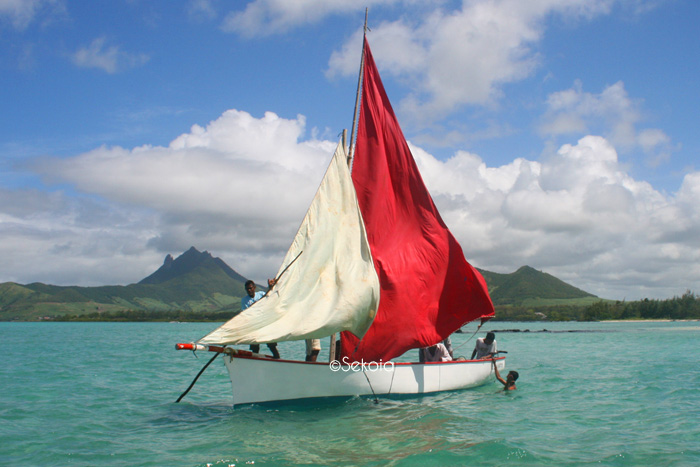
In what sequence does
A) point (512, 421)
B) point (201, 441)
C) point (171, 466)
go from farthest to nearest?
point (512, 421) < point (201, 441) < point (171, 466)

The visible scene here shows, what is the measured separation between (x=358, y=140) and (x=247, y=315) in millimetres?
7341

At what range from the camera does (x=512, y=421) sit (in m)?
15.3

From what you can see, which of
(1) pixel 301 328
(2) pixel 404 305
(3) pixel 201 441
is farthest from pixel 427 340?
(3) pixel 201 441

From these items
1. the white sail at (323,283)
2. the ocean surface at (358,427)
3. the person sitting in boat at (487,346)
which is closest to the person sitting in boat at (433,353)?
the ocean surface at (358,427)

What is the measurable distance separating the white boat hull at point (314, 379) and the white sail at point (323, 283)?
1.22 metres

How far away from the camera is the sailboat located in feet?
48.6

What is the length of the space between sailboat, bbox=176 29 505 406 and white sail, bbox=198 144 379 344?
3cm

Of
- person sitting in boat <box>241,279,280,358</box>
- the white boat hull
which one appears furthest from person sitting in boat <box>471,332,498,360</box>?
person sitting in boat <box>241,279,280,358</box>

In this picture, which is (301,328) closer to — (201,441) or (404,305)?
(201,441)

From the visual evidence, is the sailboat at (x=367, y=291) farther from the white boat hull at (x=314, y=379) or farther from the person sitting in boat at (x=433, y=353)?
the person sitting in boat at (x=433, y=353)

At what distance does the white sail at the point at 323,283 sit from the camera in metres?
14.2

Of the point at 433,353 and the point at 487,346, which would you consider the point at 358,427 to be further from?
the point at 487,346

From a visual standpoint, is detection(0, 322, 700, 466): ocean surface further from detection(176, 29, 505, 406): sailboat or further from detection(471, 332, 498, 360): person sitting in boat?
detection(471, 332, 498, 360): person sitting in boat

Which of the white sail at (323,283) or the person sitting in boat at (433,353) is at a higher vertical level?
the white sail at (323,283)
